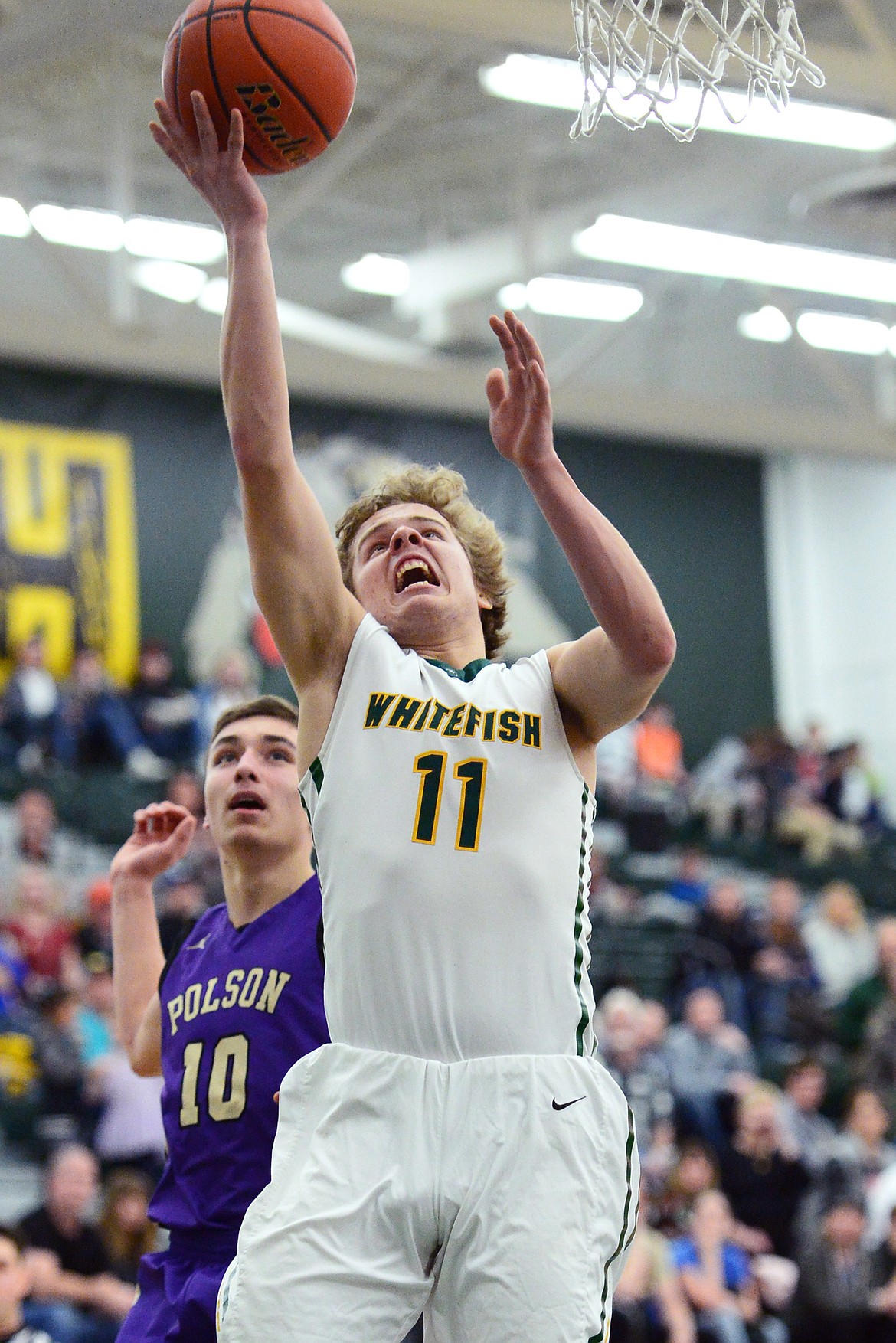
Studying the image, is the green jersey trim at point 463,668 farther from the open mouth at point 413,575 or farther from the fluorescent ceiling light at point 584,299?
the fluorescent ceiling light at point 584,299

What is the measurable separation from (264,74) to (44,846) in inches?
359

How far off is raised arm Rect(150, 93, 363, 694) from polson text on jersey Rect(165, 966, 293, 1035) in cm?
102

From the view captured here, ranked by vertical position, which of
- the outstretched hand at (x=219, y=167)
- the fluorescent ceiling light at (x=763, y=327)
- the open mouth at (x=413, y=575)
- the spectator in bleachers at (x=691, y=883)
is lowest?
the open mouth at (x=413, y=575)

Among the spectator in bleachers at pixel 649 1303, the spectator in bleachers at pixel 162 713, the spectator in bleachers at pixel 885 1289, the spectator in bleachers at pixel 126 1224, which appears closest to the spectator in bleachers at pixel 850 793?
the spectator in bleachers at pixel 162 713

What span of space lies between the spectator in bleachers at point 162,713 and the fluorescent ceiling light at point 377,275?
15.7 feet

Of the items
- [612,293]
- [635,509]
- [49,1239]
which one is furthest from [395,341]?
[49,1239]

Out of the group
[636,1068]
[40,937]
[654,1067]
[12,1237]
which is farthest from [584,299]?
[12,1237]

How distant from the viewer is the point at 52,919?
1055 cm

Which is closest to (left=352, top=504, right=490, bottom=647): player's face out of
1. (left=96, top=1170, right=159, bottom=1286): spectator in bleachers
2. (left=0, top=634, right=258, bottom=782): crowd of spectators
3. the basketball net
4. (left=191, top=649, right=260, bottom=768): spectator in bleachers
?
the basketball net

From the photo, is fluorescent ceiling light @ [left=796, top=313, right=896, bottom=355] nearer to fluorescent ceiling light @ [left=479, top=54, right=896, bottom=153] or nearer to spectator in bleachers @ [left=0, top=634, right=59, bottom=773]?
fluorescent ceiling light @ [left=479, top=54, right=896, bottom=153]

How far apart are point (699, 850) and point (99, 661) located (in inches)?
233

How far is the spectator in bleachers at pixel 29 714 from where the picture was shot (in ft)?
46.3

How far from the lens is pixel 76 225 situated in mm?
16828

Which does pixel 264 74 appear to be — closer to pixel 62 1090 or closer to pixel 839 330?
pixel 62 1090
